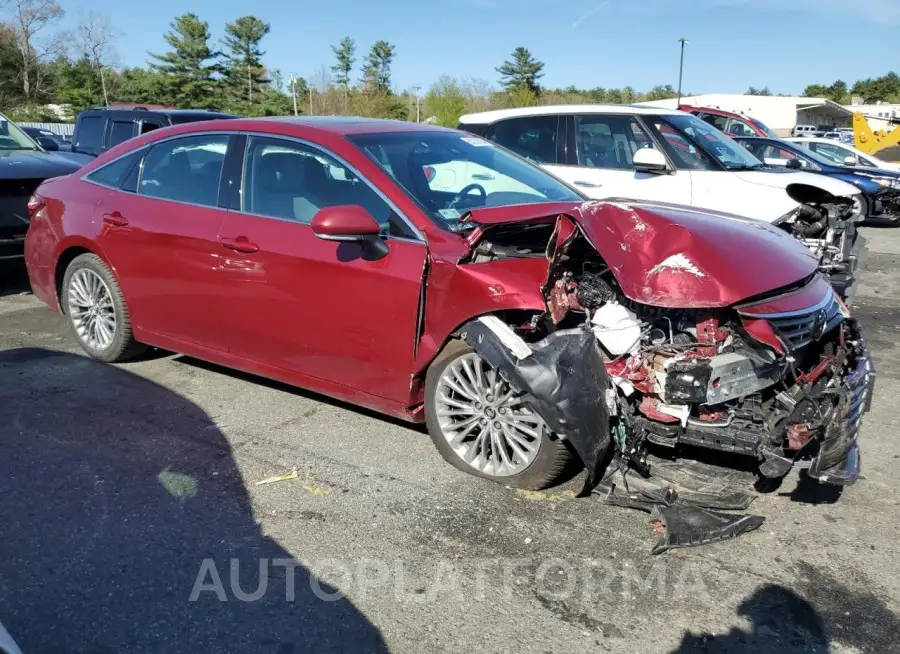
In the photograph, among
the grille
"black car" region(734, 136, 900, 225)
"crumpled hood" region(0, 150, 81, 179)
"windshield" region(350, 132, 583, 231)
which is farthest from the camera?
"black car" region(734, 136, 900, 225)

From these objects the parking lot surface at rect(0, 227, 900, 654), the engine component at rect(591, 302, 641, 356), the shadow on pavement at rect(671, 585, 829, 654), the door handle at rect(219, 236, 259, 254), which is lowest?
the shadow on pavement at rect(671, 585, 829, 654)

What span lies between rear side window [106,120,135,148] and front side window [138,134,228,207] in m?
6.55

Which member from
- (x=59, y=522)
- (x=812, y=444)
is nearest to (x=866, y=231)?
(x=812, y=444)

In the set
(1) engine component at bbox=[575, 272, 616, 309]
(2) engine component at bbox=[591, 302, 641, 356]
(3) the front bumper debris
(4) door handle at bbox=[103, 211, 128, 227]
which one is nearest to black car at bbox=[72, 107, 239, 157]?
(4) door handle at bbox=[103, 211, 128, 227]

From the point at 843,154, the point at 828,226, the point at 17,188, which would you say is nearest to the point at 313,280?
the point at 828,226

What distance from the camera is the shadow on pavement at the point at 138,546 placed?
2.68 metres

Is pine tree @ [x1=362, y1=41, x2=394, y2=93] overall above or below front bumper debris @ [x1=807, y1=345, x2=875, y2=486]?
above

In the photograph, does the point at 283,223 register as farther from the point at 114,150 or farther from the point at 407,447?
the point at 114,150

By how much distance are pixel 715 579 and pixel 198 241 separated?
3.33 metres

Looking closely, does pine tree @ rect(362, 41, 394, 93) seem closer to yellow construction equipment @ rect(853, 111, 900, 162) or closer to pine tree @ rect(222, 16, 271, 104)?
pine tree @ rect(222, 16, 271, 104)

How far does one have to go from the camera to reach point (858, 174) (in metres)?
15.0

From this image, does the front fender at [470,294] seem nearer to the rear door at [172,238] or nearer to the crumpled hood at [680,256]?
the crumpled hood at [680,256]

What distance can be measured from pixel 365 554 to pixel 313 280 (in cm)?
157

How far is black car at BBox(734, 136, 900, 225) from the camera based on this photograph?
14.5m
